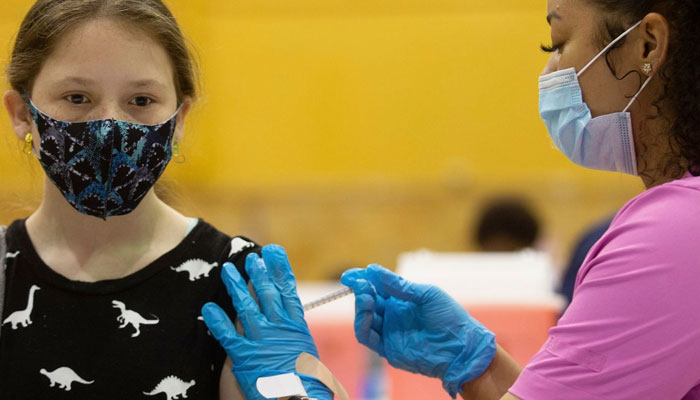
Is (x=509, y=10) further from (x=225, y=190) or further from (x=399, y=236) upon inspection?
(x=225, y=190)

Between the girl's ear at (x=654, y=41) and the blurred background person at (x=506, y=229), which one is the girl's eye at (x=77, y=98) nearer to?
the girl's ear at (x=654, y=41)

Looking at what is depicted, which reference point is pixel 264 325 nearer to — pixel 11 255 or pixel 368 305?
pixel 368 305

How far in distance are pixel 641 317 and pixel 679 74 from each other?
0.43 metres

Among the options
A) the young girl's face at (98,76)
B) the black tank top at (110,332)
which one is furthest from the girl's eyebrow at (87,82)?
the black tank top at (110,332)

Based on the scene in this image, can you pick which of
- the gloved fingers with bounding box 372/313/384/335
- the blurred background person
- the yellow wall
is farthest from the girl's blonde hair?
the yellow wall

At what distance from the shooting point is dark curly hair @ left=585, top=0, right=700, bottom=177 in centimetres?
143

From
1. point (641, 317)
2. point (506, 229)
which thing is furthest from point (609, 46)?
point (506, 229)

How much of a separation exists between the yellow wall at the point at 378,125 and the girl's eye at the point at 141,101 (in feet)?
14.6

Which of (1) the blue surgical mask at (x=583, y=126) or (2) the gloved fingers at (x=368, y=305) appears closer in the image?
(1) the blue surgical mask at (x=583, y=126)

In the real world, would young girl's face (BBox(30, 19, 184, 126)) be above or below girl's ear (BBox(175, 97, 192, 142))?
above

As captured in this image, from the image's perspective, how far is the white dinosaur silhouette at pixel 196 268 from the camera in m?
1.61

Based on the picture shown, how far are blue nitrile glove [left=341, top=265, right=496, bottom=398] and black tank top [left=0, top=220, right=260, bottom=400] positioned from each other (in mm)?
366

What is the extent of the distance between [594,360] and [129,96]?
94cm

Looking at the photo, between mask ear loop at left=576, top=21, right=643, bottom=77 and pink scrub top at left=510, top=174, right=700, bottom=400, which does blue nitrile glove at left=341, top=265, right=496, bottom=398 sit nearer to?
pink scrub top at left=510, top=174, right=700, bottom=400
